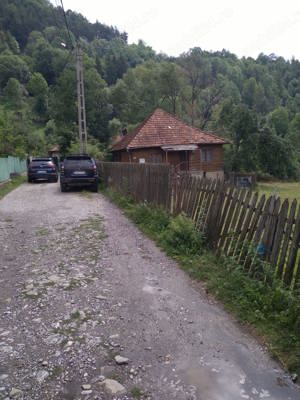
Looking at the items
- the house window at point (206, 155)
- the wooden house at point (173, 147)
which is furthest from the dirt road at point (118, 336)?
the house window at point (206, 155)

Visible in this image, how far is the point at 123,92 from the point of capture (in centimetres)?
6262

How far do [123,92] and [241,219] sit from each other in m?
60.9

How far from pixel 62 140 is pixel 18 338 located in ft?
116

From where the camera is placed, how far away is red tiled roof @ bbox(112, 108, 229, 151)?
1160 inches

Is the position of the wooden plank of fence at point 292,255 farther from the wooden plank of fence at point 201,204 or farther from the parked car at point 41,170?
the parked car at point 41,170

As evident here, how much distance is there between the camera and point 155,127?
101ft

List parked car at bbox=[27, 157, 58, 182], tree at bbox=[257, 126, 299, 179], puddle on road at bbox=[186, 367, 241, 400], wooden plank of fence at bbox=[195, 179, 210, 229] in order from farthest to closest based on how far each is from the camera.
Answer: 1. tree at bbox=[257, 126, 299, 179]
2. parked car at bbox=[27, 157, 58, 182]
3. wooden plank of fence at bbox=[195, 179, 210, 229]
4. puddle on road at bbox=[186, 367, 241, 400]

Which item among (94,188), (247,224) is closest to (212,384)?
(247,224)

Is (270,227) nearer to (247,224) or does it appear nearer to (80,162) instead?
(247,224)

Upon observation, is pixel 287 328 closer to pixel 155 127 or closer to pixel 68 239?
pixel 68 239

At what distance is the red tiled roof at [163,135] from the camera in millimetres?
29453

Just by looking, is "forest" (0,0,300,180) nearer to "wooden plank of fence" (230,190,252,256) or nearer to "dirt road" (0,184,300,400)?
"dirt road" (0,184,300,400)

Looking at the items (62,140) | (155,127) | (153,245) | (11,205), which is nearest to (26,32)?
(62,140)

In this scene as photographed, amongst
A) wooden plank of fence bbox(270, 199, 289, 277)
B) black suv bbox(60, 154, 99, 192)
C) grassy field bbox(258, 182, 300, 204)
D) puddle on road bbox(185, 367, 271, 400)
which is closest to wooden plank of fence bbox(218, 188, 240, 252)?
wooden plank of fence bbox(270, 199, 289, 277)
